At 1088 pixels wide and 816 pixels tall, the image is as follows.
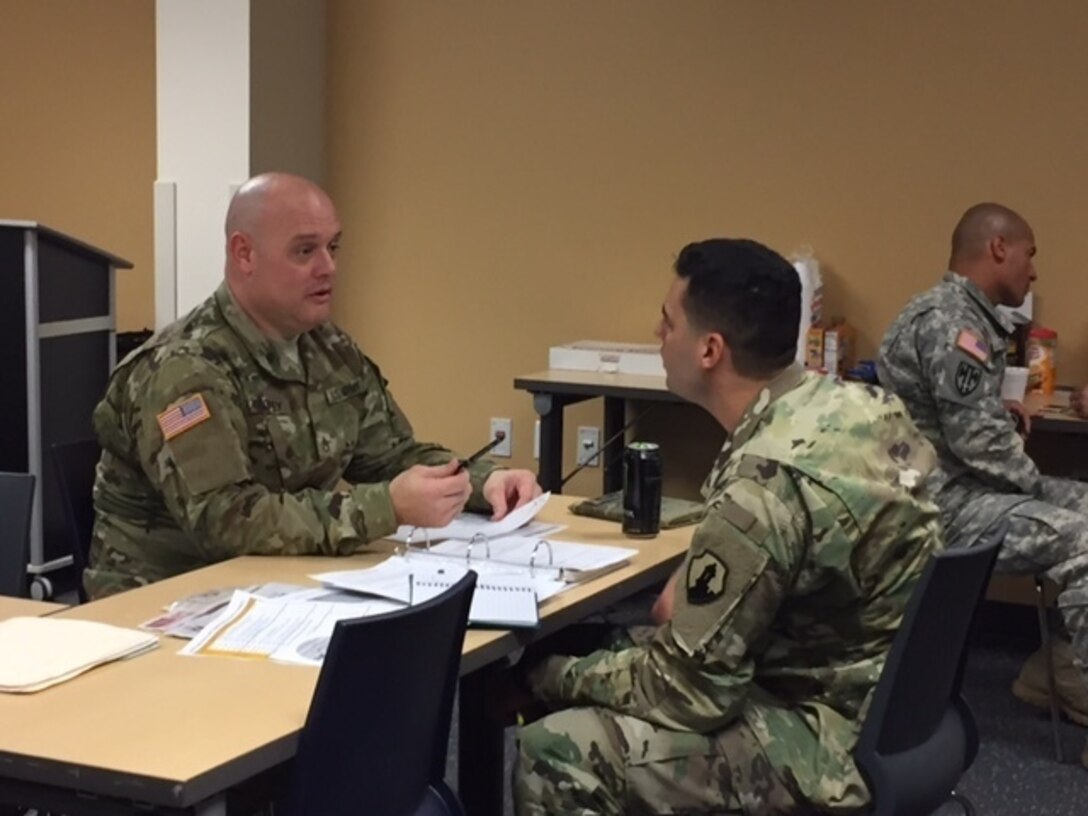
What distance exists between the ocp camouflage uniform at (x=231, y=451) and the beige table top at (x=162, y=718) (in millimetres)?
287

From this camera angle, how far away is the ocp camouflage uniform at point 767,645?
1901 millimetres

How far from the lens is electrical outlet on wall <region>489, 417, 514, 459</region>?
5055mm

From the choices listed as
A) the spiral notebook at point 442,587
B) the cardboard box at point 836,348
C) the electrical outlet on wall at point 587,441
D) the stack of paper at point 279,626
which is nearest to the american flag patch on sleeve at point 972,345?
the cardboard box at point 836,348

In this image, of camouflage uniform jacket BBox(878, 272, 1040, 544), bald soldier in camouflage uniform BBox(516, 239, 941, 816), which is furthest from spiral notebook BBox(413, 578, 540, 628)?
camouflage uniform jacket BBox(878, 272, 1040, 544)

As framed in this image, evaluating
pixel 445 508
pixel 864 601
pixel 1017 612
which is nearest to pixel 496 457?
pixel 1017 612

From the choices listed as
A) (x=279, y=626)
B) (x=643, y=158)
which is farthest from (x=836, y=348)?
(x=279, y=626)

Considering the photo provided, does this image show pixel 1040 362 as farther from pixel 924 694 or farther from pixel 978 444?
pixel 924 694

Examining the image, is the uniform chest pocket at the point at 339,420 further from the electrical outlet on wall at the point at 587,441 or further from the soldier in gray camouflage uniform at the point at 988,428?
the electrical outlet on wall at the point at 587,441

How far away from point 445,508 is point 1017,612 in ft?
8.50

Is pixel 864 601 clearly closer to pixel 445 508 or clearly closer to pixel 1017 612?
pixel 445 508

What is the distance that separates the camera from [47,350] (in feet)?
13.8

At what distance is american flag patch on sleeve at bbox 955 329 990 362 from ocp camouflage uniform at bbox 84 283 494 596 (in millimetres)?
1443

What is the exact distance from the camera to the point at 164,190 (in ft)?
16.1

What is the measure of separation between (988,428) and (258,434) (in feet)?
6.16
